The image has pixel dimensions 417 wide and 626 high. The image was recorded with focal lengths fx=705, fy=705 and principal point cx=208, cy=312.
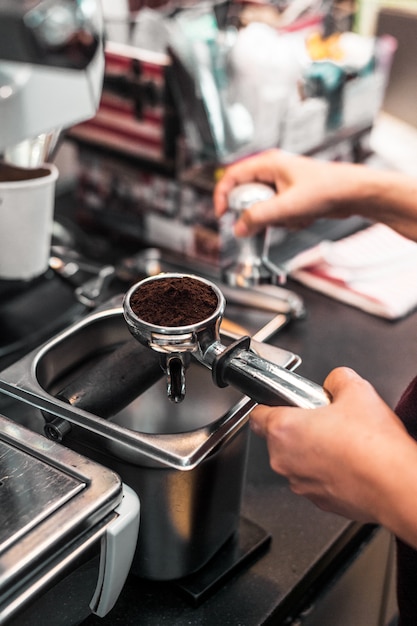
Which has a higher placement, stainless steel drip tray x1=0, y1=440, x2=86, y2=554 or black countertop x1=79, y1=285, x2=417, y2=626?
stainless steel drip tray x1=0, y1=440, x2=86, y2=554

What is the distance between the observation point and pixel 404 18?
158 cm

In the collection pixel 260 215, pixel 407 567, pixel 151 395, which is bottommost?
pixel 407 567

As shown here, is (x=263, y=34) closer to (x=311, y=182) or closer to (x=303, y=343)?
(x=311, y=182)

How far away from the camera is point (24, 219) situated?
889mm

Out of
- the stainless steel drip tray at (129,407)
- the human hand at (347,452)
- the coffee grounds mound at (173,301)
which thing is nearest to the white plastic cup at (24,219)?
the stainless steel drip tray at (129,407)

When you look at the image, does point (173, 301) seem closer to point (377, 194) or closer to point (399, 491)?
point (399, 491)

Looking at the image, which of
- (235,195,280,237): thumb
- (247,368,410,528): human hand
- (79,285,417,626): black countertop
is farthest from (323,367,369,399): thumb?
(235,195,280,237): thumb

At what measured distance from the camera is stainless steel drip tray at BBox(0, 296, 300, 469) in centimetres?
55

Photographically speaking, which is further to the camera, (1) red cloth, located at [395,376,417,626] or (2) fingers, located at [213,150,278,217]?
(2) fingers, located at [213,150,278,217]

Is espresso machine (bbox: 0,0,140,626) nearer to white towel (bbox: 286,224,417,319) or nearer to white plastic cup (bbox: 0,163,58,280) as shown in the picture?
white plastic cup (bbox: 0,163,58,280)

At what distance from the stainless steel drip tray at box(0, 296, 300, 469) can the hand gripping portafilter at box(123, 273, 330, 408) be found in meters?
0.05

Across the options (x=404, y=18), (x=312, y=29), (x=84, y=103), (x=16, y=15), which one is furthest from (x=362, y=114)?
(x=16, y=15)

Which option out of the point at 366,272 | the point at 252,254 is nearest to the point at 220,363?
the point at 252,254

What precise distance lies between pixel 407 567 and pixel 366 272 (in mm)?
543
